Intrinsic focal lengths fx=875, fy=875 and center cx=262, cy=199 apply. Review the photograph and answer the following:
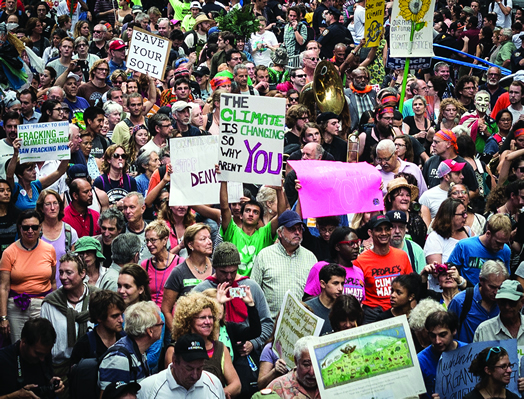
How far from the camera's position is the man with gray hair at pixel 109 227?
8477mm

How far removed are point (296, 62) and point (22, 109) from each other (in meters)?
6.95

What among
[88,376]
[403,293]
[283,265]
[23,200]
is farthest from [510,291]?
[23,200]

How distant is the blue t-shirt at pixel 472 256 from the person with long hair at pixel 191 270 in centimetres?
229

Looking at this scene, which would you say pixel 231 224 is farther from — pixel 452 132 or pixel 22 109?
pixel 22 109

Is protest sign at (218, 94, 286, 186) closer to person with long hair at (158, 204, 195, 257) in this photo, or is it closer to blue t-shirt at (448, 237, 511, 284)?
person with long hair at (158, 204, 195, 257)

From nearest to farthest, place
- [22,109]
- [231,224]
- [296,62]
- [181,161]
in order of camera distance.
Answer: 1. [231,224]
2. [181,161]
3. [22,109]
4. [296,62]

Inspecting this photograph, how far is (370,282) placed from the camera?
780cm

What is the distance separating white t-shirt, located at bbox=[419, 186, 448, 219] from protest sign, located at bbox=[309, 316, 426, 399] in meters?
3.66

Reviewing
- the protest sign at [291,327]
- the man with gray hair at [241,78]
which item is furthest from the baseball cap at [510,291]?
the man with gray hair at [241,78]

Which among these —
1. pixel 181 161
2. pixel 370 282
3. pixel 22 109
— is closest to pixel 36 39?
pixel 22 109

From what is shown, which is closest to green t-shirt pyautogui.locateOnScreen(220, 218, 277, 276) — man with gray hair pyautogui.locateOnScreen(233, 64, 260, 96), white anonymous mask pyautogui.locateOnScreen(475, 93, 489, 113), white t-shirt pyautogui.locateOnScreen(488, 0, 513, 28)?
man with gray hair pyautogui.locateOnScreen(233, 64, 260, 96)

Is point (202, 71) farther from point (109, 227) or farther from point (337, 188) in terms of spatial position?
point (109, 227)

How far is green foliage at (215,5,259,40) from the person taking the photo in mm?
17031

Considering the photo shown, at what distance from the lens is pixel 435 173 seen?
10.5 meters
